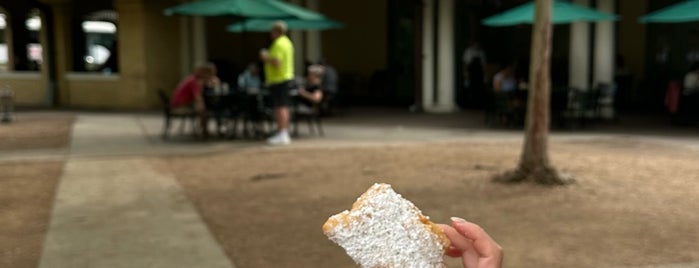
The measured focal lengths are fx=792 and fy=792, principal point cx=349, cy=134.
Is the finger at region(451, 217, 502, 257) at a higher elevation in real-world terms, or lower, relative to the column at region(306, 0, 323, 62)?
lower

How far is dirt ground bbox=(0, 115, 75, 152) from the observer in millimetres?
11086

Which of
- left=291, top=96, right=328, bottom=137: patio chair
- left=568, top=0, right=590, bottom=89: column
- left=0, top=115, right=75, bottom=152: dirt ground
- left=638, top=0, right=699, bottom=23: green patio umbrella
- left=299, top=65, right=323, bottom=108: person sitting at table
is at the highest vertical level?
left=638, top=0, right=699, bottom=23: green patio umbrella

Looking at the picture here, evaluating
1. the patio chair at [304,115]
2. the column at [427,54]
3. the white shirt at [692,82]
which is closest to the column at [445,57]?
the column at [427,54]

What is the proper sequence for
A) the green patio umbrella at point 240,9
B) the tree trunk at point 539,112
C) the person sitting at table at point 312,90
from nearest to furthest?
the tree trunk at point 539,112, the green patio umbrella at point 240,9, the person sitting at table at point 312,90

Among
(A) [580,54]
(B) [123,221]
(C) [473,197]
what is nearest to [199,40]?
(A) [580,54]

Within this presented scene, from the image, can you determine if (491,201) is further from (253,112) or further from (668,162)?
(253,112)

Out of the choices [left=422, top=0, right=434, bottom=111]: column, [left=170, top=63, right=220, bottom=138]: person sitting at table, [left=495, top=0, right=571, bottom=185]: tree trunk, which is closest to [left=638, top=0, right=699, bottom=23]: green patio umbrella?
[left=422, top=0, right=434, bottom=111]: column

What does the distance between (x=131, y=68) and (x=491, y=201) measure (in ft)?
42.6

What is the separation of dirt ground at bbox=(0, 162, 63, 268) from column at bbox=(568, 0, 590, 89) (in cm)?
926

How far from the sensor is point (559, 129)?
42.7 feet

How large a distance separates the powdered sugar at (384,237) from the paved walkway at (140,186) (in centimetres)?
343

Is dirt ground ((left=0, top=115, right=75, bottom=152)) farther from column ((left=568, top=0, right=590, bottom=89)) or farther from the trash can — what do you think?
column ((left=568, top=0, right=590, bottom=89))

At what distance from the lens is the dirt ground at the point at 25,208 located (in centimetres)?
523

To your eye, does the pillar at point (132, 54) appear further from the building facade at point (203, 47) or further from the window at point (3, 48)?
the window at point (3, 48)
